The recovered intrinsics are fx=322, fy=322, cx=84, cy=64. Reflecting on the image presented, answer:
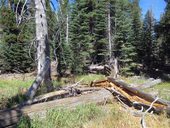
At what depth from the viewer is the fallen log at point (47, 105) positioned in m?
7.27

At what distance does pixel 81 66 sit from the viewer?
1423 inches

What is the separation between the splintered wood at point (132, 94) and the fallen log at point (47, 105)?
1.52ft

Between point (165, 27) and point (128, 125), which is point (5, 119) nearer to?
point (128, 125)

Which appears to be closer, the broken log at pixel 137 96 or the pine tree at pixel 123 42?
the broken log at pixel 137 96

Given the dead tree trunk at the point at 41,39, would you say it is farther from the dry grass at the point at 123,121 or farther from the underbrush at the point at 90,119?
the dry grass at the point at 123,121

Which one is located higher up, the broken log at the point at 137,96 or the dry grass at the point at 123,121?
the broken log at the point at 137,96

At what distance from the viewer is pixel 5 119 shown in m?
7.20

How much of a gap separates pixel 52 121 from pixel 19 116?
82cm

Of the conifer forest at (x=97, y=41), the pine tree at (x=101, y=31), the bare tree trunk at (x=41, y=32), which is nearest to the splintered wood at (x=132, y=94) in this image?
the bare tree trunk at (x=41, y=32)

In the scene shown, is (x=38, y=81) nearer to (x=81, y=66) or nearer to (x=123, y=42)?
(x=81, y=66)

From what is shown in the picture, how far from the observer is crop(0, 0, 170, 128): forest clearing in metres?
7.92

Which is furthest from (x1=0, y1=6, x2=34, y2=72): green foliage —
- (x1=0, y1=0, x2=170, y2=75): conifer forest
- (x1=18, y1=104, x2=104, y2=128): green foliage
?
(x1=18, y1=104, x2=104, y2=128): green foliage

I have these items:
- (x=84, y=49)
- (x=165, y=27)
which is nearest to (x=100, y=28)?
(x=84, y=49)

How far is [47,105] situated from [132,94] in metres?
2.81
